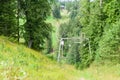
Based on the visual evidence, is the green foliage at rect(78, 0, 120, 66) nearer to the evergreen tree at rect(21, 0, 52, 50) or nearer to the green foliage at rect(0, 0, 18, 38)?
the evergreen tree at rect(21, 0, 52, 50)

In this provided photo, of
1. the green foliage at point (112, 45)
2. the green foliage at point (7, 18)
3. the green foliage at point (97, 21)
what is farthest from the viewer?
the green foliage at point (97, 21)

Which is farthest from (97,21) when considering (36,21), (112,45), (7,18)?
(7,18)

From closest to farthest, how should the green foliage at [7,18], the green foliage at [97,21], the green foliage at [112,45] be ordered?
the green foliage at [7,18]
the green foliage at [112,45]
the green foliage at [97,21]

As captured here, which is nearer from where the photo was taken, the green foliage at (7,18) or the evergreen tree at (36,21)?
the green foliage at (7,18)

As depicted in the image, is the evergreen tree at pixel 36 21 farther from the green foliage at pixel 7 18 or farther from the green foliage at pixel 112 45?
the green foliage at pixel 112 45

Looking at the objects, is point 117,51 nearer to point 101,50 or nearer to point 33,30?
point 101,50

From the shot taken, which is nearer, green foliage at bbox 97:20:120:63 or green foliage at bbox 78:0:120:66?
green foliage at bbox 97:20:120:63

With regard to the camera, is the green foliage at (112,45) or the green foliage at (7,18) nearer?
the green foliage at (7,18)

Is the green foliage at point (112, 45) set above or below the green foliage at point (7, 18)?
below

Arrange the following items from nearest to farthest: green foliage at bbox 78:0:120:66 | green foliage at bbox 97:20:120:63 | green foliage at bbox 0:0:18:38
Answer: green foliage at bbox 0:0:18:38, green foliage at bbox 97:20:120:63, green foliage at bbox 78:0:120:66

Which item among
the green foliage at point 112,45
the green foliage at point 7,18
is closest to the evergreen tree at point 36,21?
the green foliage at point 7,18

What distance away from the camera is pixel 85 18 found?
145 ft

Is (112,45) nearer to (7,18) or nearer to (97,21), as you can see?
(97,21)

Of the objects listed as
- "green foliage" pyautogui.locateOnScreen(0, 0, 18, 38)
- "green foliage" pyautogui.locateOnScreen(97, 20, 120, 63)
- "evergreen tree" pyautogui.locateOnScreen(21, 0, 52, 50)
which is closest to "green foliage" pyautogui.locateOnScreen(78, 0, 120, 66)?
"green foliage" pyautogui.locateOnScreen(97, 20, 120, 63)
